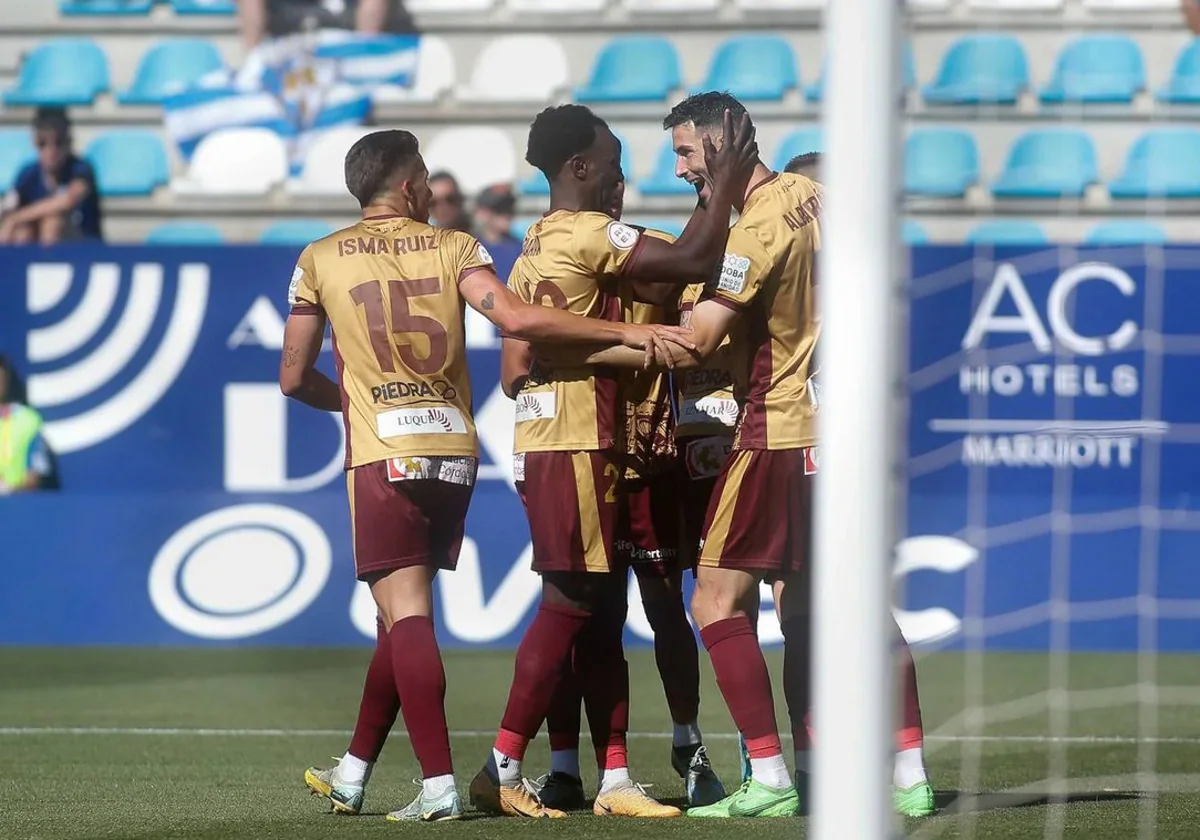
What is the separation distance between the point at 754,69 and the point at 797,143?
84 cm

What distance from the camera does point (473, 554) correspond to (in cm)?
905

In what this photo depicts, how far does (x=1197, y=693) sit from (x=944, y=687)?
3.51 feet

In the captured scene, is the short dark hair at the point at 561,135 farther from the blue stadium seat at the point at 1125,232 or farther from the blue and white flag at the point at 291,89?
the blue and white flag at the point at 291,89

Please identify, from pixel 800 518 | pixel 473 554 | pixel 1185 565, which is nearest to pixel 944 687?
pixel 1185 565

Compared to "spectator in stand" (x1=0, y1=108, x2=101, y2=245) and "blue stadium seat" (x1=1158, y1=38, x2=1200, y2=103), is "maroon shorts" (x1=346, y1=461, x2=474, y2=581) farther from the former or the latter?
"blue stadium seat" (x1=1158, y1=38, x2=1200, y2=103)

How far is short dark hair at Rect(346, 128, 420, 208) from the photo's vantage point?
486cm

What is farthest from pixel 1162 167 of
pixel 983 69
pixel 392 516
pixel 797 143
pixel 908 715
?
pixel 392 516

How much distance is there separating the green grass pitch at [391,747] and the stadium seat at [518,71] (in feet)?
17.7

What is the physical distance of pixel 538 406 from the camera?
4816mm

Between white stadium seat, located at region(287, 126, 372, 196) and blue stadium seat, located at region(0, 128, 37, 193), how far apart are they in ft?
6.33

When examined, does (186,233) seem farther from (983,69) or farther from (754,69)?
(983,69)

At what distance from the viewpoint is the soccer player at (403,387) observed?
4.65 metres

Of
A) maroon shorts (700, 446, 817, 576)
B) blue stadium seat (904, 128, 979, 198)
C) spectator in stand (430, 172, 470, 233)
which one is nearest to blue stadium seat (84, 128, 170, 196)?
spectator in stand (430, 172, 470, 233)

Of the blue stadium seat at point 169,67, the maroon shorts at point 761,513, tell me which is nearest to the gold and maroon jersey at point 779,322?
the maroon shorts at point 761,513
